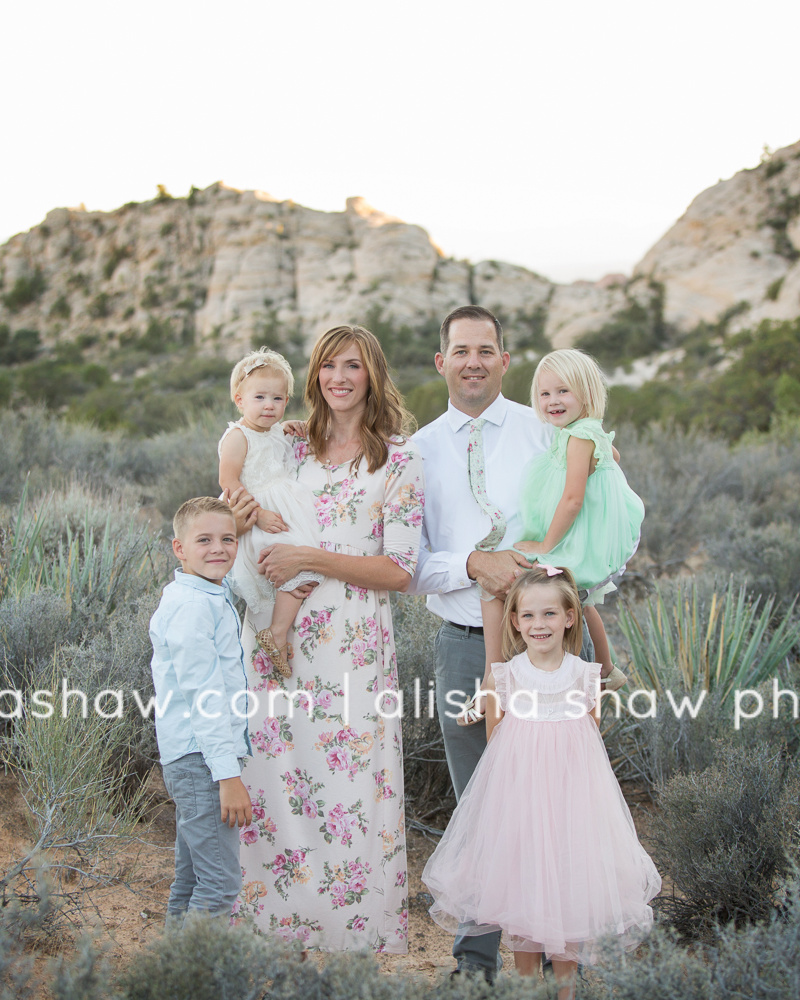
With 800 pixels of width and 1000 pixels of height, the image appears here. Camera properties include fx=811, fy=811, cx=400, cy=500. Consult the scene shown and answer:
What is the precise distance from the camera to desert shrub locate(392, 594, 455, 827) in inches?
158

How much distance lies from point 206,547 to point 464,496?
0.93 meters

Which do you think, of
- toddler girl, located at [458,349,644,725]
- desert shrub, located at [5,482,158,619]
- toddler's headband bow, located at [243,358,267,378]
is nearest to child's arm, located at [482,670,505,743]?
toddler girl, located at [458,349,644,725]

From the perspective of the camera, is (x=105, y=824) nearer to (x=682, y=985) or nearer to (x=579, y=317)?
(x=682, y=985)

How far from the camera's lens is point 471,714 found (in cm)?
262

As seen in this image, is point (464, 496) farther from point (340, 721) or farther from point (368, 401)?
point (340, 721)

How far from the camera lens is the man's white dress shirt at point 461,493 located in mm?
2766

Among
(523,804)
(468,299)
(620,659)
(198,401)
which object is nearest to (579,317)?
(468,299)

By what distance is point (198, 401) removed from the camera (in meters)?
20.6

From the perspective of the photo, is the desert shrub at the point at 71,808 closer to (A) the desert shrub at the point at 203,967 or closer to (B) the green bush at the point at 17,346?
(A) the desert shrub at the point at 203,967

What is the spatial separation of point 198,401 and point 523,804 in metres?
19.3

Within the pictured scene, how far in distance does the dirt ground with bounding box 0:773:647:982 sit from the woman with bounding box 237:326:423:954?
0.41 m

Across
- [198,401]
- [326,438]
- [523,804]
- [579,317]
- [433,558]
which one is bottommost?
[523,804]

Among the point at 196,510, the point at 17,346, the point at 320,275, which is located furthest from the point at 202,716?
the point at 17,346

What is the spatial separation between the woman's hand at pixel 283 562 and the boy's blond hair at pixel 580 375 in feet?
3.15
